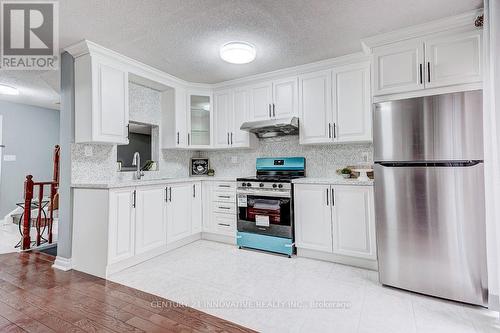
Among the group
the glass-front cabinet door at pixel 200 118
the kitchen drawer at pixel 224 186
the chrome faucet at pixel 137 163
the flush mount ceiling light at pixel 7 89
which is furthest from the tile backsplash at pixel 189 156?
the flush mount ceiling light at pixel 7 89

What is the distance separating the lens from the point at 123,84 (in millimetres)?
3053

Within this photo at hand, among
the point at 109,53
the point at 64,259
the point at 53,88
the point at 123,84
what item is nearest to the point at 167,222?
the point at 64,259

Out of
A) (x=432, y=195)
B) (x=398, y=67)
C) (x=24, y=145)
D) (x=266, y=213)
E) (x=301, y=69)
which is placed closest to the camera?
(x=432, y=195)

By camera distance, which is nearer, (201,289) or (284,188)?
(201,289)

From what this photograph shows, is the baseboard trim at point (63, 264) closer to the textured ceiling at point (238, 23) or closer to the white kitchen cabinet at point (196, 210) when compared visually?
the white kitchen cabinet at point (196, 210)

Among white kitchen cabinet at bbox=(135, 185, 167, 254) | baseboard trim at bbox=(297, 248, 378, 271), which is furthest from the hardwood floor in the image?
baseboard trim at bbox=(297, 248, 378, 271)

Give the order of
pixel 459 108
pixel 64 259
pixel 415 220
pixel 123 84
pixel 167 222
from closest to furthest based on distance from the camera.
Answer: pixel 459 108 → pixel 415 220 → pixel 64 259 → pixel 123 84 → pixel 167 222

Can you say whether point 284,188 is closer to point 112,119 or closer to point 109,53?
point 112,119

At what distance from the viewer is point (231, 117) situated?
397 centimetres

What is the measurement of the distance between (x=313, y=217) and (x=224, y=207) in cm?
133

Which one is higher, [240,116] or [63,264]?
[240,116]

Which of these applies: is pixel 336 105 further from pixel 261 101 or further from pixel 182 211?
pixel 182 211

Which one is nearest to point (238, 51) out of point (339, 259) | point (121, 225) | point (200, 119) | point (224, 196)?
point (200, 119)

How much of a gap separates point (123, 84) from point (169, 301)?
246 cm
